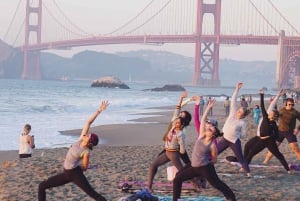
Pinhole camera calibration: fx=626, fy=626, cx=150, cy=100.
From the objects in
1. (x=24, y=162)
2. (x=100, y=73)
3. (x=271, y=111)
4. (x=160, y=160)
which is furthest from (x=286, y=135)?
(x=100, y=73)

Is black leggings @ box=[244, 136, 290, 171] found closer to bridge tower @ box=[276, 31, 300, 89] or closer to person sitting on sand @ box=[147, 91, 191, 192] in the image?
person sitting on sand @ box=[147, 91, 191, 192]

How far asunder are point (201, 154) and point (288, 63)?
3241 inches

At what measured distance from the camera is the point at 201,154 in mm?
6113

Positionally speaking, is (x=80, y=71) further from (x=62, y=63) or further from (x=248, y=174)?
(x=248, y=174)

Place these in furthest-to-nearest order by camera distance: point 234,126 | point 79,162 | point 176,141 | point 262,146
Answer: point 262,146 < point 234,126 < point 176,141 < point 79,162

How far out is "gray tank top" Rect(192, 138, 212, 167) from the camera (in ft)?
20.0

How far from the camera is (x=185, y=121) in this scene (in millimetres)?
6527

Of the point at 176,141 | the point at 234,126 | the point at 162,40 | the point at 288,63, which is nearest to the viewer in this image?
the point at 176,141

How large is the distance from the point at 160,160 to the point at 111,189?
100cm

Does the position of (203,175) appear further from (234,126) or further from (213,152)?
(234,126)

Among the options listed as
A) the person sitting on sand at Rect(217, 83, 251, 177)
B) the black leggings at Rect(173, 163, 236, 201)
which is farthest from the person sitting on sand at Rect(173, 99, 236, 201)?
the person sitting on sand at Rect(217, 83, 251, 177)

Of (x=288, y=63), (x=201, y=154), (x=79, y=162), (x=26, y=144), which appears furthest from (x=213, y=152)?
(x=288, y=63)

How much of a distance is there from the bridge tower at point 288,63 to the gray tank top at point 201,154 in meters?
71.0

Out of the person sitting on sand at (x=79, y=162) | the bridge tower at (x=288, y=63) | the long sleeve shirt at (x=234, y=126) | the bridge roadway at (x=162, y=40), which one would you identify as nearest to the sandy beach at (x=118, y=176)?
the long sleeve shirt at (x=234, y=126)
